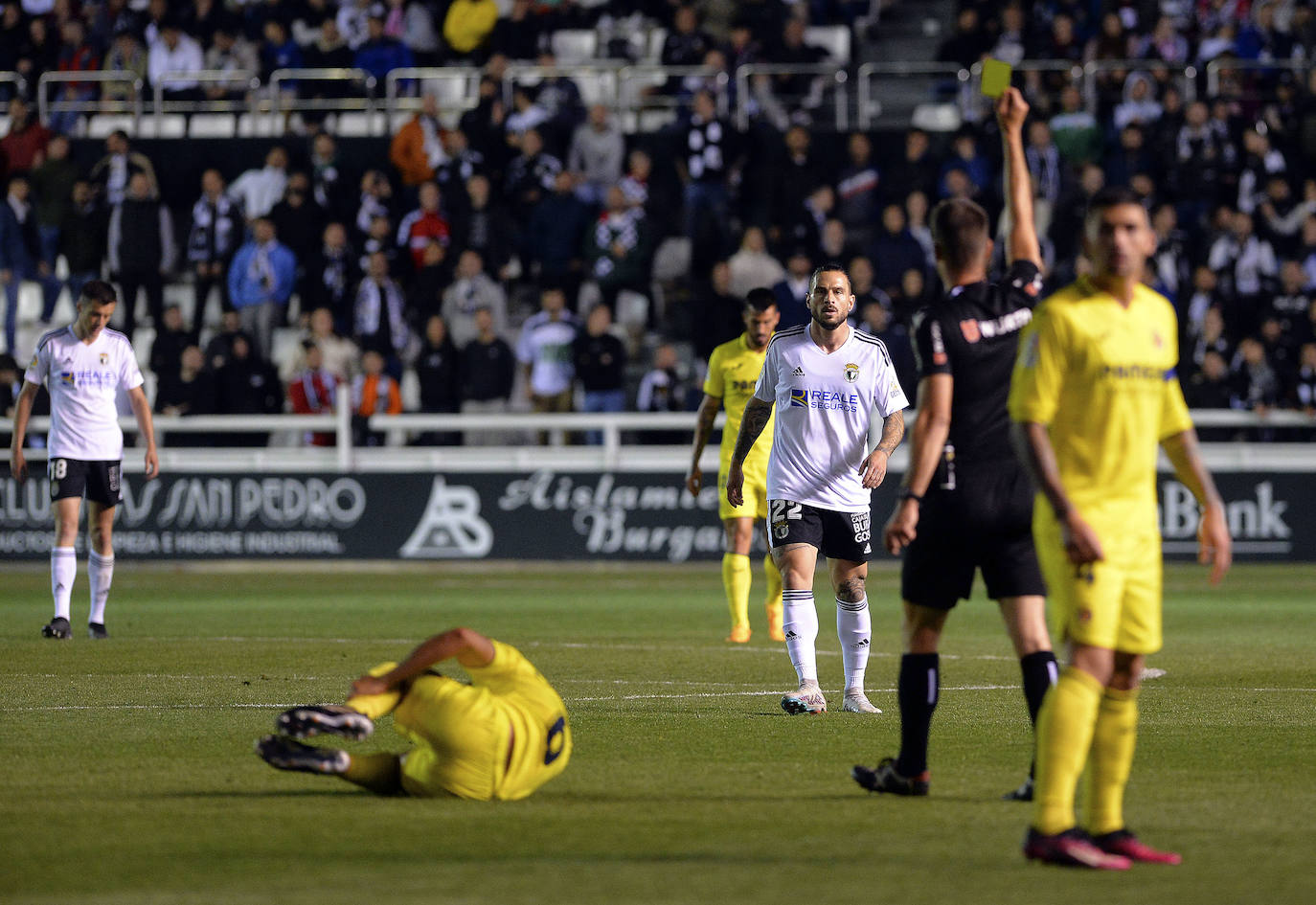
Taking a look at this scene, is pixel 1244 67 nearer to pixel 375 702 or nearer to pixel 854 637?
pixel 854 637

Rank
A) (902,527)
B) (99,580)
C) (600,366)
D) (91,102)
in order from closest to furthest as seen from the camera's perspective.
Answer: (902,527)
(99,580)
(600,366)
(91,102)

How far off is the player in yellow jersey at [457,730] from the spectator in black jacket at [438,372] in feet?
54.5

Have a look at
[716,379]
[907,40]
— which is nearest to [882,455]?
[716,379]

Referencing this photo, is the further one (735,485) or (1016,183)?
(735,485)

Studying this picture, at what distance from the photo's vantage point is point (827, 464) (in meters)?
10.4

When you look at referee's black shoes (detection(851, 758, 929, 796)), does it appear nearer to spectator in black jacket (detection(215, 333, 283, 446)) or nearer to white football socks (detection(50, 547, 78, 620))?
white football socks (detection(50, 547, 78, 620))

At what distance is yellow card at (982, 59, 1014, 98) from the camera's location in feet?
22.4

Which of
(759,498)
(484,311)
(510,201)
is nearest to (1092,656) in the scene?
(759,498)

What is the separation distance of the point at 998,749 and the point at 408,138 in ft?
59.5

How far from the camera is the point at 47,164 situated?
1006 inches

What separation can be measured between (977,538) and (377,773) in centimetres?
230

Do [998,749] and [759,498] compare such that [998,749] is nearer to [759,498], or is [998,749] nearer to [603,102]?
[759,498]

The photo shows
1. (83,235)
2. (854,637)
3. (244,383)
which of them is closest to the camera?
(854,637)

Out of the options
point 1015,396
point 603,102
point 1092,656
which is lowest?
point 1092,656
